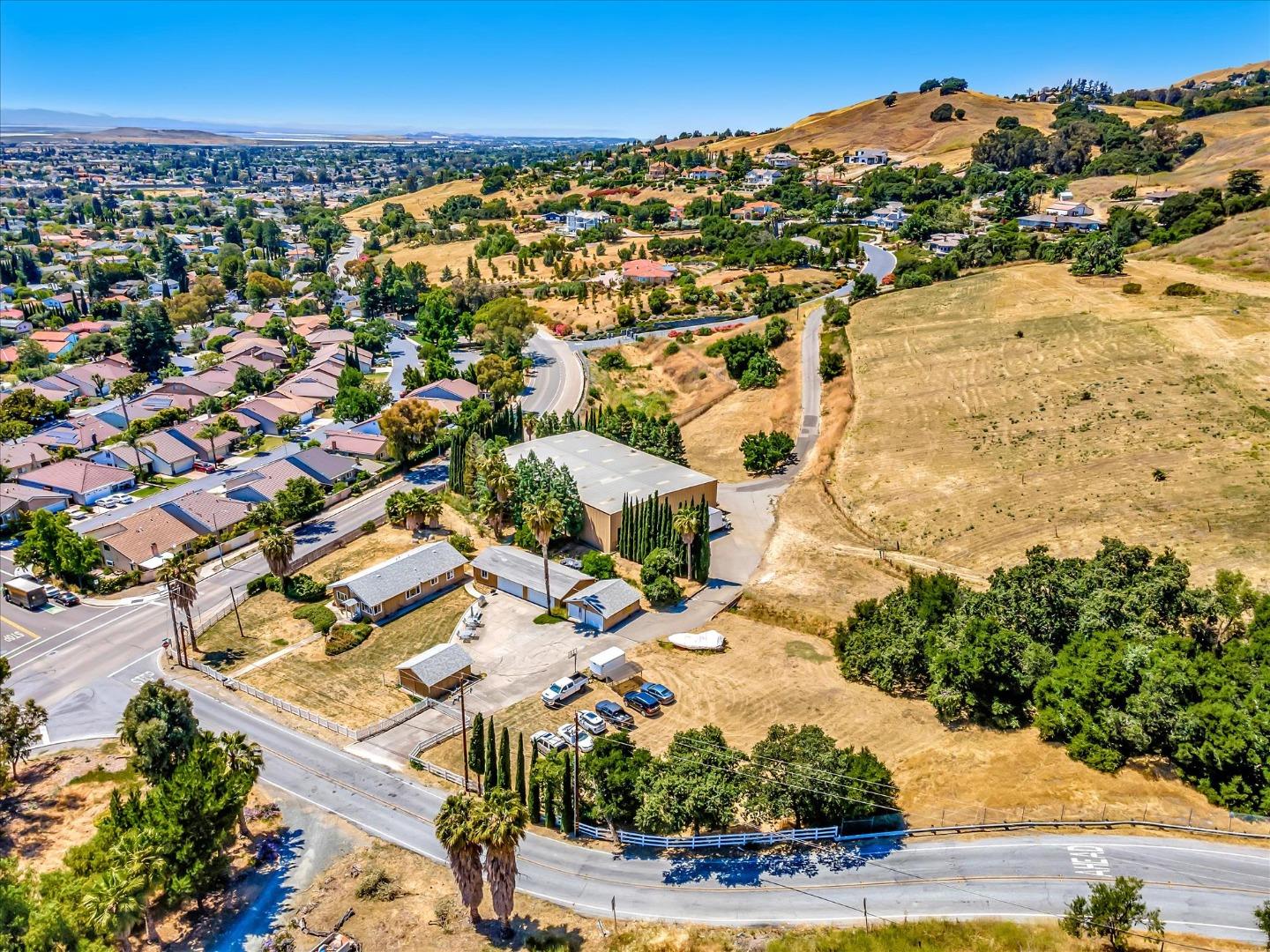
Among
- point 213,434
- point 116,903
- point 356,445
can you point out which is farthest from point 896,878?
point 213,434

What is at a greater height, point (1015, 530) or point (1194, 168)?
point (1194, 168)

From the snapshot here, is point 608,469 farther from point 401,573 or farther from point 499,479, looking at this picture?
point 401,573

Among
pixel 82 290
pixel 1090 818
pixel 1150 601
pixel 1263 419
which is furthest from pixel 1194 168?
→ pixel 82 290

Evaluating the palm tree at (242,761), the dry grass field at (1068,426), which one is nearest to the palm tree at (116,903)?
the palm tree at (242,761)

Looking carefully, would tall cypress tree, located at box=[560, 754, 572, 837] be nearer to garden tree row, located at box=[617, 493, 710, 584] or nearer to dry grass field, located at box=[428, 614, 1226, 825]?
dry grass field, located at box=[428, 614, 1226, 825]

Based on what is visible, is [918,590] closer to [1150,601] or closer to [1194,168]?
[1150,601]

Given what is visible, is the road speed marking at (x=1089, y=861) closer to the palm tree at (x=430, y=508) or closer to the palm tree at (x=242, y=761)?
the palm tree at (x=242, y=761)
